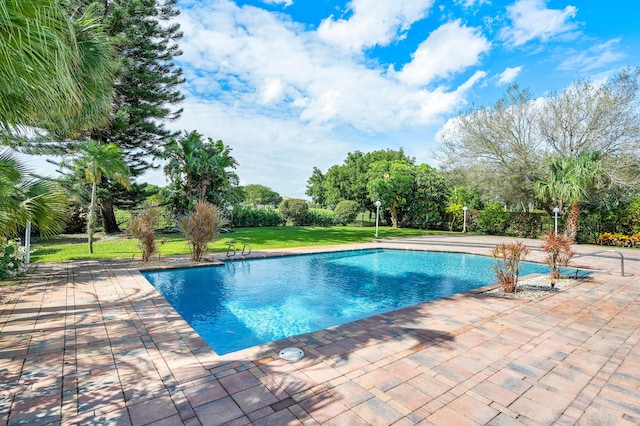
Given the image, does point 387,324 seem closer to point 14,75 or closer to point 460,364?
point 460,364

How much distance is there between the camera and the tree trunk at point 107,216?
55.0 feet

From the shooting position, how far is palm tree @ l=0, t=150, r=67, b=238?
4051 mm

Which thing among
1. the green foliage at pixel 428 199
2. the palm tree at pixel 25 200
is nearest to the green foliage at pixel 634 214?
the green foliage at pixel 428 199

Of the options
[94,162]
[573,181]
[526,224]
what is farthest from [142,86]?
[526,224]

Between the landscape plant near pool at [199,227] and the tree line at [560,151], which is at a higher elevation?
the tree line at [560,151]

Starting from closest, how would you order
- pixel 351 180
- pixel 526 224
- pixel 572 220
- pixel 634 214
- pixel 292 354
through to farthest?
1. pixel 292 354
2. pixel 634 214
3. pixel 572 220
4. pixel 526 224
5. pixel 351 180

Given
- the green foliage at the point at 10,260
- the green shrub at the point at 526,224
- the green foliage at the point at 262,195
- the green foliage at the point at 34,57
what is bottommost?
the green foliage at the point at 10,260

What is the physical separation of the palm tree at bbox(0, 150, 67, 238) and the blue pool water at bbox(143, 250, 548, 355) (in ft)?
8.80

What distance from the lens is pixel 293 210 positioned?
24.0 metres

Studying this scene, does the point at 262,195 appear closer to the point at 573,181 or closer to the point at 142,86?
the point at 142,86

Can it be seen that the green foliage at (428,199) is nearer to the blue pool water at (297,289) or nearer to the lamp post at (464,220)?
the lamp post at (464,220)

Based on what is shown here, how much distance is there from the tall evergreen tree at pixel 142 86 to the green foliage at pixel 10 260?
387 inches

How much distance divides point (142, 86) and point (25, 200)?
14.8 m

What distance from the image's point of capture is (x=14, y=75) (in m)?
2.20
